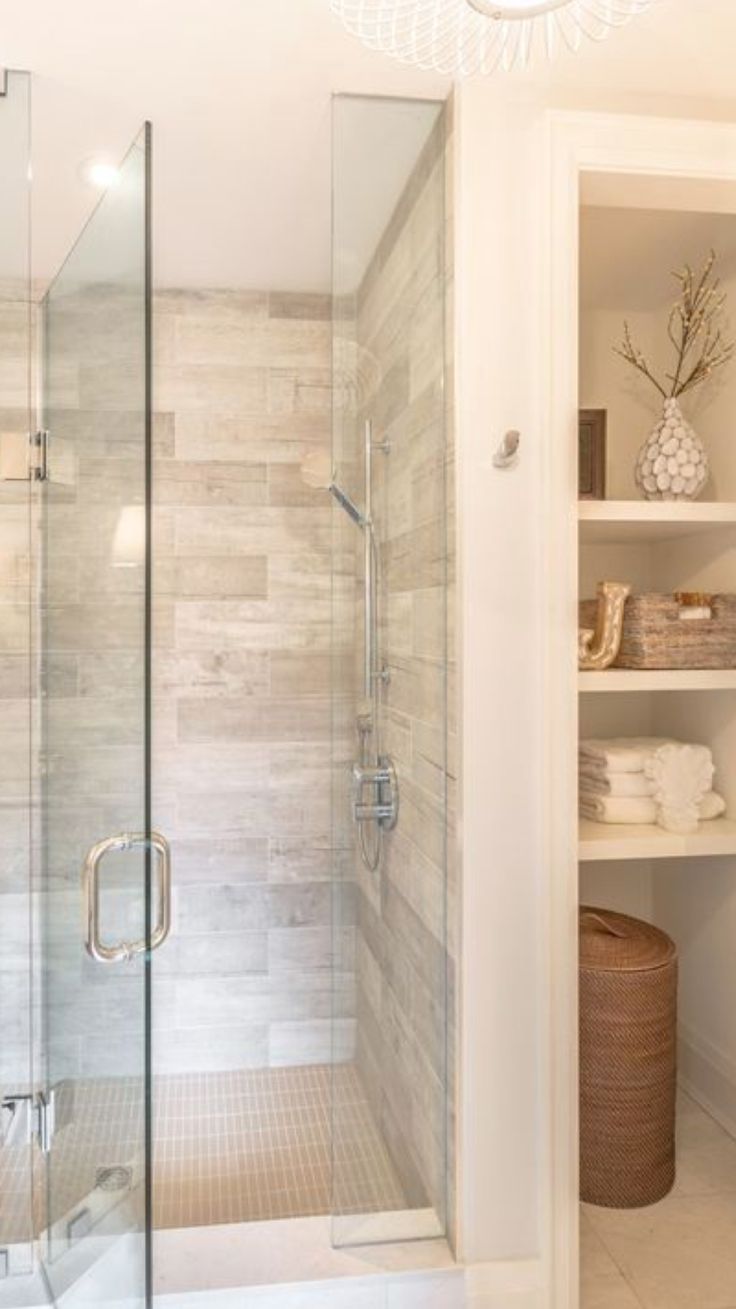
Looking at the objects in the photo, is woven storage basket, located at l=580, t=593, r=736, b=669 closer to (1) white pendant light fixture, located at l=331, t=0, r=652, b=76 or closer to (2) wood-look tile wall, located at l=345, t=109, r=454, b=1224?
(2) wood-look tile wall, located at l=345, t=109, r=454, b=1224

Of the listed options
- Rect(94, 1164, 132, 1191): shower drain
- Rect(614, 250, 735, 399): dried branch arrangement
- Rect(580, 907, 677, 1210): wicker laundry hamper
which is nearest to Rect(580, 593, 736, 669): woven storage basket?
Rect(614, 250, 735, 399): dried branch arrangement

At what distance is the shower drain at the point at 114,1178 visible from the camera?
162 cm

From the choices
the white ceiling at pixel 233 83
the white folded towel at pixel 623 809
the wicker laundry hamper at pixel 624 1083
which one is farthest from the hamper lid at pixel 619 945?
the white ceiling at pixel 233 83

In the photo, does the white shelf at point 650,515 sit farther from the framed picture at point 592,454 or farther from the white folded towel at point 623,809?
the white folded towel at point 623,809

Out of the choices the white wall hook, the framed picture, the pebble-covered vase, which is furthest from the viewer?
the framed picture

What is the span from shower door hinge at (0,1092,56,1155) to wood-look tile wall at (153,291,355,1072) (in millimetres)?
1128

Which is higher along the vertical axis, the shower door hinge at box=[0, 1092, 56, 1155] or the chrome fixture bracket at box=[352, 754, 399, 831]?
the chrome fixture bracket at box=[352, 754, 399, 831]

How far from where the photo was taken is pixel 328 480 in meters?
2.30

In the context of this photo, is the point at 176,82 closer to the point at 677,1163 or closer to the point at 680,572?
the point at 680,572

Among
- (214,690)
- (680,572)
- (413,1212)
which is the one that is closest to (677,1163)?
(413,1212)

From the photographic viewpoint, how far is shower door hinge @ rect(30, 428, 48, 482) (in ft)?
5.99

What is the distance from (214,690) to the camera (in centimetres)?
301

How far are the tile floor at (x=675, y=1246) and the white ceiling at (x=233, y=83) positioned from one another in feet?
7.52

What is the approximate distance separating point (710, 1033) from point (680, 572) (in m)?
1.34
